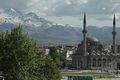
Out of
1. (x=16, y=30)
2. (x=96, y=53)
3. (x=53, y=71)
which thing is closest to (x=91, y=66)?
(x=96, y=53)

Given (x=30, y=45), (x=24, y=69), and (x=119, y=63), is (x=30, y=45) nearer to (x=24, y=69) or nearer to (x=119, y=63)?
(x=24, y=69)

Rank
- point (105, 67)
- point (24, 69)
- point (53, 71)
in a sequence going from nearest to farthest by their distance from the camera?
point (24, 69) < point (53, 71) < point (105, 67)

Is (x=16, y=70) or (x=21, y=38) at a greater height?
(x=21, y=38)

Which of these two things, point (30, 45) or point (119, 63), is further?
point (119, 63)

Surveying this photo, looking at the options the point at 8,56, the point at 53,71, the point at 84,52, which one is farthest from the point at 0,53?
the point at 84,52

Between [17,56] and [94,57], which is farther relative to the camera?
[94,57]

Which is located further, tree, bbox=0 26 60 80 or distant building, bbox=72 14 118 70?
distant building, bbox=72 14 118 70

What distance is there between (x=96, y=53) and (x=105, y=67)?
6.01 metres

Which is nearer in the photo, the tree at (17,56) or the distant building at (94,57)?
the tree at (17,56)

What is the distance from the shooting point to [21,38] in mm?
58844

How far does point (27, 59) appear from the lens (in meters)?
56.9

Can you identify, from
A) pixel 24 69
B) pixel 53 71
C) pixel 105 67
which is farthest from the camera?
pixel 105 67

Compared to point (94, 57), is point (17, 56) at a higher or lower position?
higher

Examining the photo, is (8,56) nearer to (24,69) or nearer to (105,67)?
(24,69)
